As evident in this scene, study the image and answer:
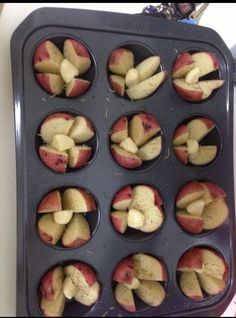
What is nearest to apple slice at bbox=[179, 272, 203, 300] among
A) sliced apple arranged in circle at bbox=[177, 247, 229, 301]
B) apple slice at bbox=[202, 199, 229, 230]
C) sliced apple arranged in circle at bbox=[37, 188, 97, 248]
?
sliced apple arranged in circle at bbox=[177, 247, 229, 301]

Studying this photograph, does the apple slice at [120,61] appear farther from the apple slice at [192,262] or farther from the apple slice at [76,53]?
the apple slice at [192,262]

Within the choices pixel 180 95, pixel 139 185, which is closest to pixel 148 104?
pixel 180 95

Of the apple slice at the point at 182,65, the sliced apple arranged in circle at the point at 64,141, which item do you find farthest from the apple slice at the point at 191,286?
the apple slice at the point at 182,65

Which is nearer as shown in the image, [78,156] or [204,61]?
[78,156]

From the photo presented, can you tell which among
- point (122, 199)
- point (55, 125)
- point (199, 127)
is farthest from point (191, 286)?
point (55, 125)

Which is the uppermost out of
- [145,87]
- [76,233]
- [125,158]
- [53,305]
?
[145,87]

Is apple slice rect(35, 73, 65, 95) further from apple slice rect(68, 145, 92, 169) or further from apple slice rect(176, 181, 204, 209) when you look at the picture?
apple slice rect(176, 181, 204, 209)

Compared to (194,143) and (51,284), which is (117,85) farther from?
(51,284)
